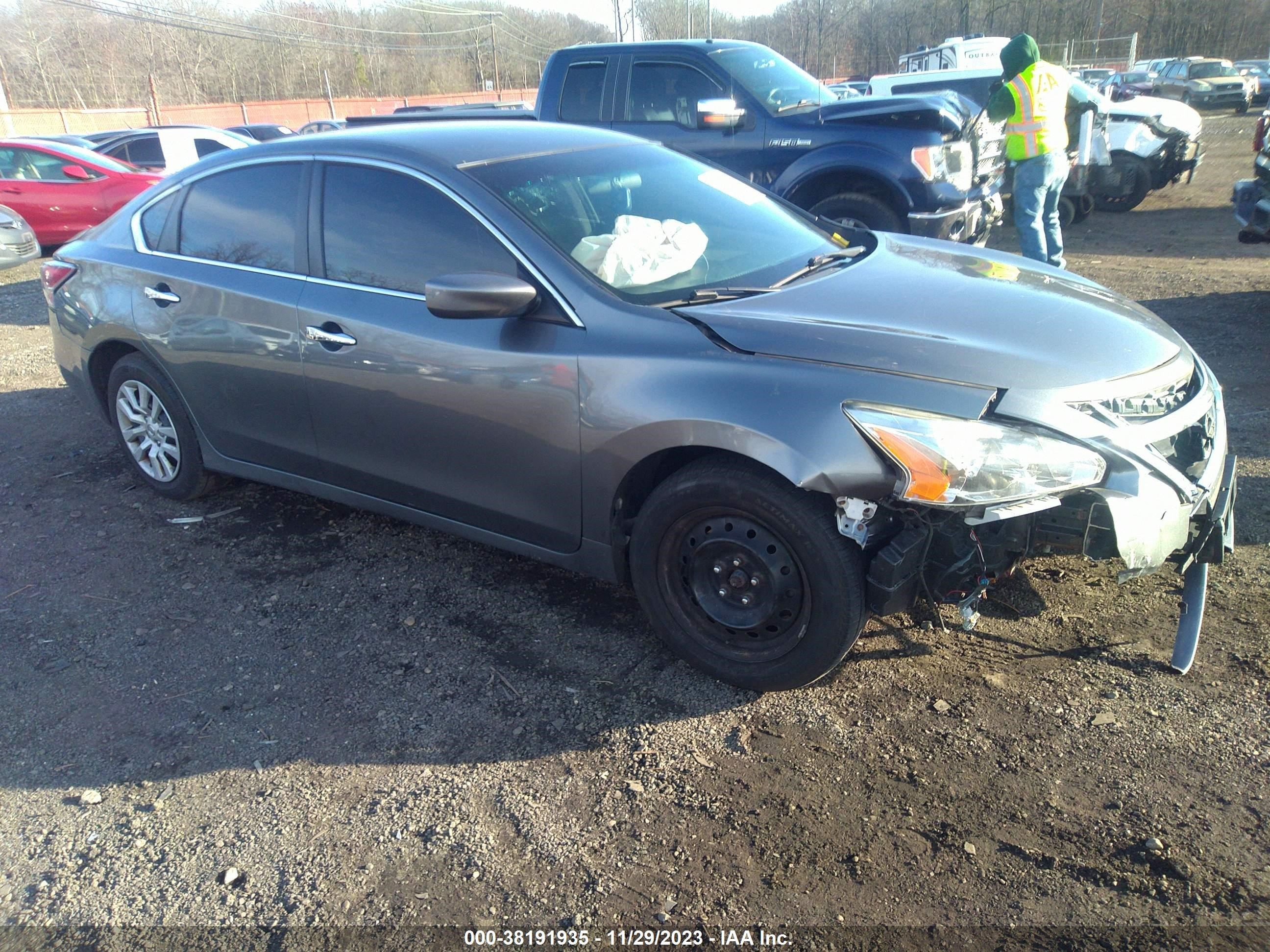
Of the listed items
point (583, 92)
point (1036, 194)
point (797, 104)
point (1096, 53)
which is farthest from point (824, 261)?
point (1096, 53)

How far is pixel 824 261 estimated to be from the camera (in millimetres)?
3742

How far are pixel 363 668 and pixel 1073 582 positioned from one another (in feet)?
8.76

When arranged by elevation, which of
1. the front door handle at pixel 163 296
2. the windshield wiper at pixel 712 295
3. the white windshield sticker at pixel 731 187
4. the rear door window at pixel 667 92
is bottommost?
the front door handle at pixel 163 296

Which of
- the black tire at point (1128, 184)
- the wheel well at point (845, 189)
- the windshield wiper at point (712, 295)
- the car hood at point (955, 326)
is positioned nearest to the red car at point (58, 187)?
the wheel well at point (845, 189)

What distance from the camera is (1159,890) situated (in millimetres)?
2238

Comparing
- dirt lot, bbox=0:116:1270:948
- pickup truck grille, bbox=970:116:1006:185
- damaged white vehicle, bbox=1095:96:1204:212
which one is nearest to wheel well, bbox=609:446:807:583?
dirt lot, bbox=0:116:1270:948

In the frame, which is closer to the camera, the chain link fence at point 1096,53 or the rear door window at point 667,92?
the rear door window at point 667,92

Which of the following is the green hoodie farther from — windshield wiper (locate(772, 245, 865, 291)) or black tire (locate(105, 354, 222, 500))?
black tire (locate(105, 354, 222, 500))

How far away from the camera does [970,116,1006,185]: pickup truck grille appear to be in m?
8.16

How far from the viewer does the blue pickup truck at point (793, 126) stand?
7.41 meters

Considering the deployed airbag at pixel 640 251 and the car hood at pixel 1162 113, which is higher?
the car hood at pixel 1162 113

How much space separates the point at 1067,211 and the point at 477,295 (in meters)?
10.4

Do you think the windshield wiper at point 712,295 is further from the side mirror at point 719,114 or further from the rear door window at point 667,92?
the rear door window at point 667,92

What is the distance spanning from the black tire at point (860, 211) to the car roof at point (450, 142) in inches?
147
